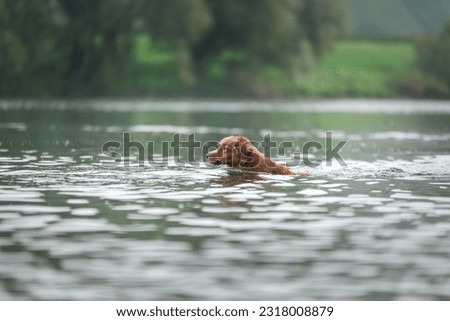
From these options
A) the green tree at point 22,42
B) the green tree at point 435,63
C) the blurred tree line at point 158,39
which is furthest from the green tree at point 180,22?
the green tree at point 435,63

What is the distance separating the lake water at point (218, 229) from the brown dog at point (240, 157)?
Result: 22 cm

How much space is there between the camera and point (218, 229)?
11.9m

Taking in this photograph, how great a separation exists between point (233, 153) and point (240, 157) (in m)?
0.24

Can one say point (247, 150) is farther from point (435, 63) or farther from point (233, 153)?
point (435, 63)

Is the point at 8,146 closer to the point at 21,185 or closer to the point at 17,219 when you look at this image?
the point at 21,185

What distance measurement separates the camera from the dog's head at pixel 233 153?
56.1 feet

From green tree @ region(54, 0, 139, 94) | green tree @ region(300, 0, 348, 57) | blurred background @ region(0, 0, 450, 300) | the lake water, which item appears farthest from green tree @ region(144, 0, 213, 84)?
the lake water

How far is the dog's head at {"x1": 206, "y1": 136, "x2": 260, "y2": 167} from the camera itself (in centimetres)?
1709

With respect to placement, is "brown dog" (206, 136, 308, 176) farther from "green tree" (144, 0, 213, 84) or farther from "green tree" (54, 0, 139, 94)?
"green tree" (144, 0, 213, 84)

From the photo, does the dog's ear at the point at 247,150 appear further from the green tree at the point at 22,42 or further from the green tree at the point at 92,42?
the green tree at the point at 92,42

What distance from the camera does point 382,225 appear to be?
40.4ft
